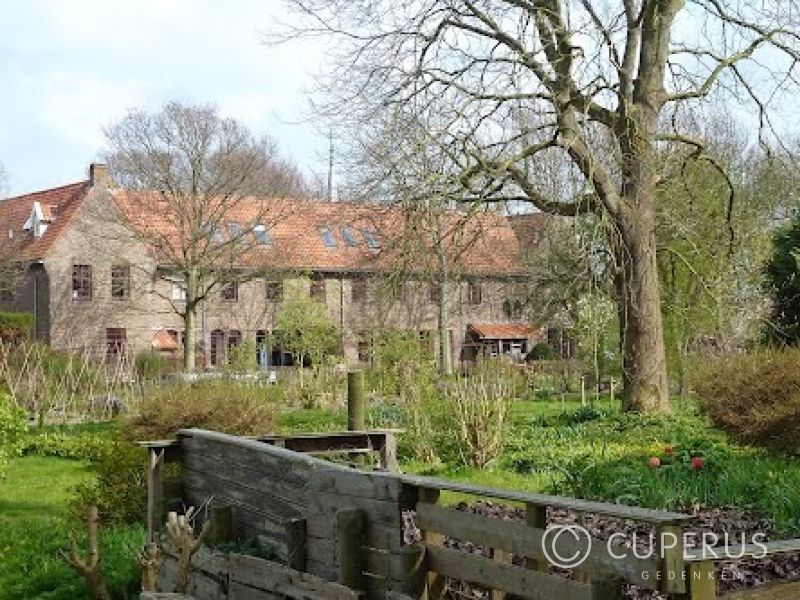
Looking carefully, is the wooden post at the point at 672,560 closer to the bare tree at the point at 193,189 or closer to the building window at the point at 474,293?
the bare tree at the point at 193,189

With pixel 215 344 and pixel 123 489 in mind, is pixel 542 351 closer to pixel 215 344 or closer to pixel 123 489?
pixel 215 344

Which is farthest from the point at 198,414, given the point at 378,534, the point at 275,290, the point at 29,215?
the point at 29,215

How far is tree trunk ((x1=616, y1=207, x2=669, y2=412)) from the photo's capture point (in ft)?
60.3

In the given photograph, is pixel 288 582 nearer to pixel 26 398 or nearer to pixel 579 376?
pixel 26 398

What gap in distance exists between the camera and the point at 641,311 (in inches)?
731

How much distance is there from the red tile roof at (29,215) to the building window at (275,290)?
8.31m

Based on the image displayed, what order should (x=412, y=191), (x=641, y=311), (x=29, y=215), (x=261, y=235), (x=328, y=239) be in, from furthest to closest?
(x=328, y=239), (x=29, y=215), (x=261, y=235), (x=641, y=311), (x=412, y=191)

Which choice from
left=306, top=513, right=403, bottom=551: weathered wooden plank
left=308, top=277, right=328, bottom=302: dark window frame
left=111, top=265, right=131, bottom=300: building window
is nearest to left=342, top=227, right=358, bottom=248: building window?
left=308, top=277, right=328, bottom=302: dark window frame

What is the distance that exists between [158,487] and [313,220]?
34883mm

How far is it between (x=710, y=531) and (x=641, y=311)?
1138 centimetres

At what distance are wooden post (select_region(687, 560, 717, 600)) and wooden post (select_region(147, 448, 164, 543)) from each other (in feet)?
18.1

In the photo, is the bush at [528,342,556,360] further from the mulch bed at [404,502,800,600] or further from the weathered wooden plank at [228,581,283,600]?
the weathered wooden plank at [228,581,283,600]

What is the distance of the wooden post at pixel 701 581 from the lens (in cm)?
462

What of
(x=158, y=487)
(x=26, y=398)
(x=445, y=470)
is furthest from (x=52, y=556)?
(x=26, y=398)
